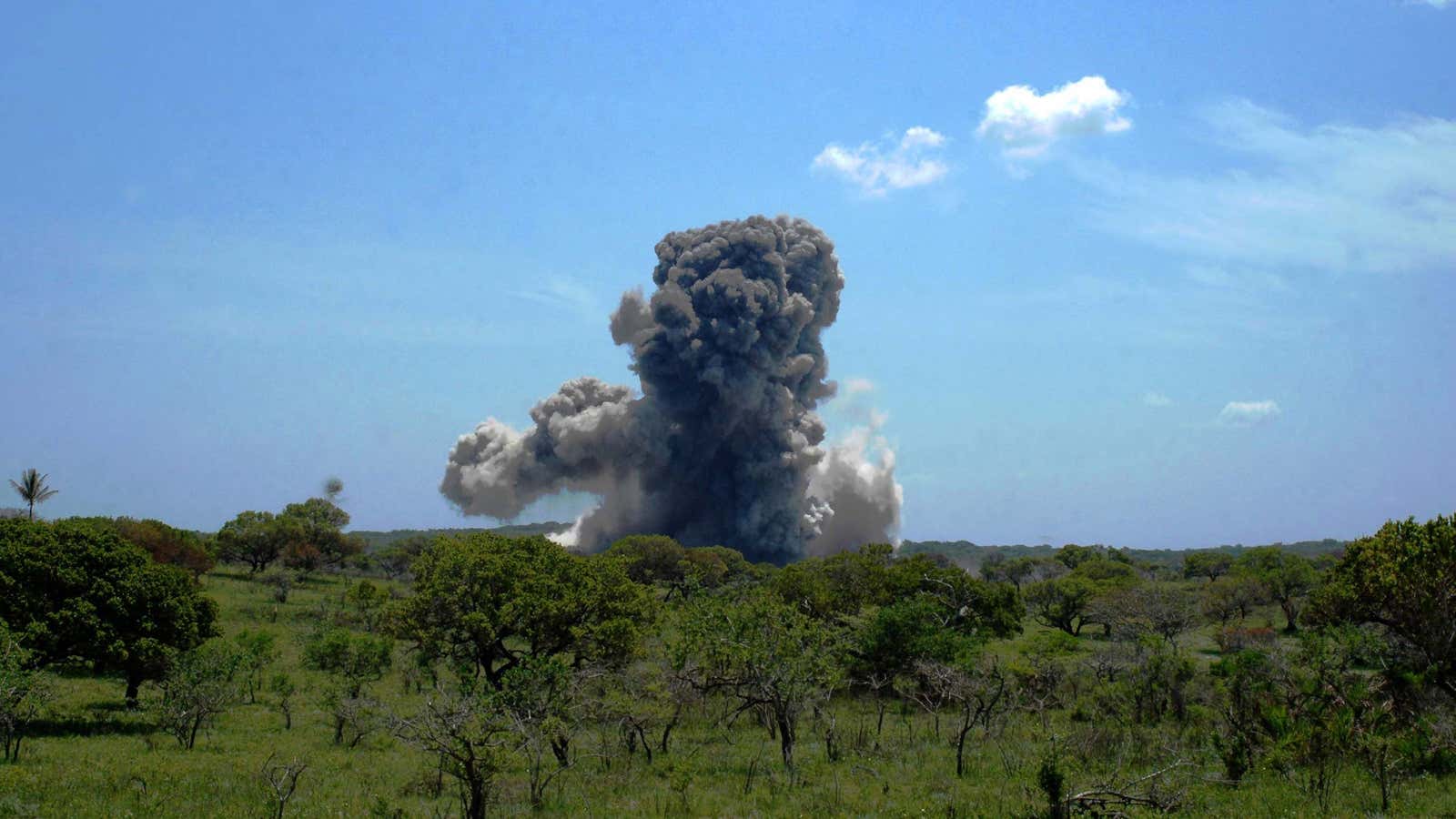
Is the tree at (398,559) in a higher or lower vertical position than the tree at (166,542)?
lower

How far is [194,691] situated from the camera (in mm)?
27281

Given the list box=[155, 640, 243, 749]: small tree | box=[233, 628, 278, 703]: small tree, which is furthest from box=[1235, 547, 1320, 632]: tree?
box=[155, 640, 243, 749]: small tree

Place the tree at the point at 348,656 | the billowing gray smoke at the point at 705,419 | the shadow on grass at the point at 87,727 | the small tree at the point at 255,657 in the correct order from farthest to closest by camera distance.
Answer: the billowing gray smoke at the point at 705,419, the tree at the point at 348,656, the small tree at the point at 255,657, the shadow on grass at the point at 87,727

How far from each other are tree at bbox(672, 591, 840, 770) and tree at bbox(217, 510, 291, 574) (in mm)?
54826

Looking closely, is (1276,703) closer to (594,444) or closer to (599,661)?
(599,661)

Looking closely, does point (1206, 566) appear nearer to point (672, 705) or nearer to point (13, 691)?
point (672, 705)

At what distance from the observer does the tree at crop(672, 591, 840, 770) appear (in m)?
23.7

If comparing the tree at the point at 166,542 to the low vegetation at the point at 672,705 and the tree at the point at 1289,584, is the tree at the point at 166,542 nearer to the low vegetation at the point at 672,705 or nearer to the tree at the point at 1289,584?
the low vegetation at the point at 672,705

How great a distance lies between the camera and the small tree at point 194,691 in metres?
27.4

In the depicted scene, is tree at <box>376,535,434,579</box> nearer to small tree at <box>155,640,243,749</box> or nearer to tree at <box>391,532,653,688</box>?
small tree at <box>155,640,243,749</box>

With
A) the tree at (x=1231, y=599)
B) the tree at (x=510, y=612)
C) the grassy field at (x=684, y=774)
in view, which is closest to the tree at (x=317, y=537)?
the grassy field at (x=684, y=774)

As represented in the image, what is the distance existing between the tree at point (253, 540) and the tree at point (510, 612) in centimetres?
4717

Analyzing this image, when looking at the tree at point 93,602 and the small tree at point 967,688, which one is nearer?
the small tree at point 967,688

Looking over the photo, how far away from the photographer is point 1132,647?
34250 mm
